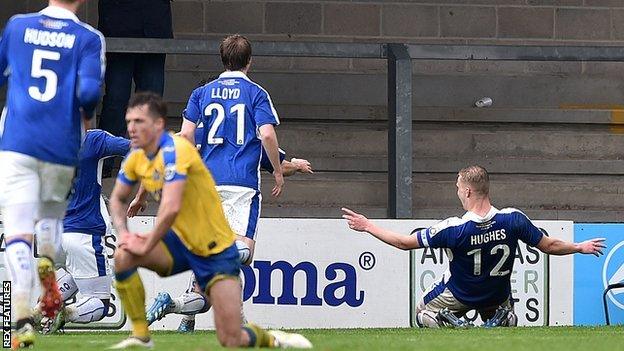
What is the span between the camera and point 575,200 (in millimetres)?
15219

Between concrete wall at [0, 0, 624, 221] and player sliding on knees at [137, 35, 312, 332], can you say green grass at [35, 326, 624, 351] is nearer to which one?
player sliding on knees at [137, 35, 312, 332]

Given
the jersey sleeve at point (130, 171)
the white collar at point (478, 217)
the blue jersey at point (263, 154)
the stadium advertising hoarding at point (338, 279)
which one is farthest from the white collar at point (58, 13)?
the stadium advertising hoarding at point (338, 279)

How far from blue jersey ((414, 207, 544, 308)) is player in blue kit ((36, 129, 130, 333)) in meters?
2.26

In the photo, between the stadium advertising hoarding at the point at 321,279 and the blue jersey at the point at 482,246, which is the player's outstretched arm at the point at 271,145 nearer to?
the blue jersey at the point at 482,246

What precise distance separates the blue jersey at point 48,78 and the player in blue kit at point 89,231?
228cm

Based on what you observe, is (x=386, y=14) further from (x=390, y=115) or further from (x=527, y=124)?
(x=390, y=115)

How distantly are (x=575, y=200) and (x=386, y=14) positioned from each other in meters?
2.97

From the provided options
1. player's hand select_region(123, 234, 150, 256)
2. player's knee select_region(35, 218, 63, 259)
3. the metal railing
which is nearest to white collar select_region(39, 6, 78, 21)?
player's knee select_region(35, 218, 63, 259)

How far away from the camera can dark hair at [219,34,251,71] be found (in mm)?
10211

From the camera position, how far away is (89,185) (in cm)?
1055

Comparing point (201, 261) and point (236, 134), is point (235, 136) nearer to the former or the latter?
point (236, 134)

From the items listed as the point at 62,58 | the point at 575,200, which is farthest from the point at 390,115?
the point at 62,58

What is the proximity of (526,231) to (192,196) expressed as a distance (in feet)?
12.6

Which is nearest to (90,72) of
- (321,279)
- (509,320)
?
(509,320)
